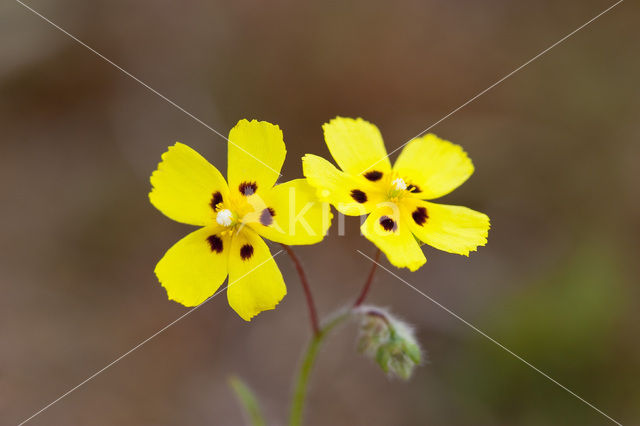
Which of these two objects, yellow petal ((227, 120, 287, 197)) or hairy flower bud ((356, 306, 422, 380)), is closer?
yellow petal ((227, 120, 287, 197))

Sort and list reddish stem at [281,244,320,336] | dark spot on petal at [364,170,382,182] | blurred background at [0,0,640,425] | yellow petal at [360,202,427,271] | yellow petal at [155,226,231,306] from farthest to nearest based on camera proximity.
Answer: blurred background at [0,0,640,425], dark spot on petal at [364,170,382,182], reddish stem at [281,244,320,336], yellow petal at [155,226,231,306], yellow petal at [360,202,427,271]

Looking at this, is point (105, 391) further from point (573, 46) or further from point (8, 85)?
point (573, 46)

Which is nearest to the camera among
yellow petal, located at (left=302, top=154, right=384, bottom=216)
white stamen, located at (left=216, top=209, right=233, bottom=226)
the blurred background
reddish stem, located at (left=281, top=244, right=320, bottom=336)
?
yellow petal, located at (left=302, top=154, right=384, bottom=216)

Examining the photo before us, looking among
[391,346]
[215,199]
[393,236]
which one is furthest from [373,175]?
[391,346]

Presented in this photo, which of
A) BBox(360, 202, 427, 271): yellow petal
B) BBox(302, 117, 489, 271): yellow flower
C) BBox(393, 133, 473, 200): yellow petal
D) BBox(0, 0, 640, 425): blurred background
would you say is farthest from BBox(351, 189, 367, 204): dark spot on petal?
BBox(0, 0, 640, 425): blurred background

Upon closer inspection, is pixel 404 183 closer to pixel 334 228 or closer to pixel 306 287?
pixel 306 287

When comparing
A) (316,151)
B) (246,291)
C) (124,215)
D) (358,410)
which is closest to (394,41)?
(316,151)

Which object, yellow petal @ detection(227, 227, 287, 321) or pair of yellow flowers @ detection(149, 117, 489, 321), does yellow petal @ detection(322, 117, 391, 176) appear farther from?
yellow petal @ detection(227, 227, 287, 321)

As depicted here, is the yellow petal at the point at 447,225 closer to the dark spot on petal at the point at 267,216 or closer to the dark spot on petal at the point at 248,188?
the dark spot on petal at the point at 267,216
